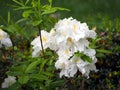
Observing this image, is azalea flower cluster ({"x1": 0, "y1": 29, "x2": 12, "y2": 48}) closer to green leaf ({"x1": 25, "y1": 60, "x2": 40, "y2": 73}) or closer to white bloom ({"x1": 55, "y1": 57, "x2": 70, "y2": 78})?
green leaf ({"x1": 25, "y1": 60, "x2": 40, "y2": 73})

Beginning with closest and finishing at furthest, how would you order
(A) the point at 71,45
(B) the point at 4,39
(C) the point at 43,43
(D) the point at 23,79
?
(A) the point at 71,45 < (D) the point at 23,79 < (C) the point at 43,43 < (B) the point at 4,39

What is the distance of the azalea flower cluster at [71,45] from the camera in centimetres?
307

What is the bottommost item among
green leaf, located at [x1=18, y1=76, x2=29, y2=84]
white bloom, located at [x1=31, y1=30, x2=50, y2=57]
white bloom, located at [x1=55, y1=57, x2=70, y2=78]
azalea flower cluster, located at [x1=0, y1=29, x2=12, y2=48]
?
green leaf, located at [x1=18, y1=76, x2=29, y2=84]

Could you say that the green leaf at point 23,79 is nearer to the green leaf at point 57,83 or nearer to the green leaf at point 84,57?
the green leaf at point 57,83

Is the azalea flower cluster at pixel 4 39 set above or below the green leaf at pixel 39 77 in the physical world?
above

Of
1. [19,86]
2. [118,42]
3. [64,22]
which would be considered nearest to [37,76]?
[19,86]

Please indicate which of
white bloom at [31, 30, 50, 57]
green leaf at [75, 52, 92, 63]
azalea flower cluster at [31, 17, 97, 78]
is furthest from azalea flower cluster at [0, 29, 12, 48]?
green leaf at [75, 52, 92, 63]

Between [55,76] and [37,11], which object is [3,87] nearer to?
[55,76]

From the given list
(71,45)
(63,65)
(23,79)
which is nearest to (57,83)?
(63,65)

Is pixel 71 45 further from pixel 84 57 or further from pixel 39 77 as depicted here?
pixel 39 77

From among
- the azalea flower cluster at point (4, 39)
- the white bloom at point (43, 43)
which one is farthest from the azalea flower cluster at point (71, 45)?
the azalea flower cluster at point (4, 39)

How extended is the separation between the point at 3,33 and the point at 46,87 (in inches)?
21.7

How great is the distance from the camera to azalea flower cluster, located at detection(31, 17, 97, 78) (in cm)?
307

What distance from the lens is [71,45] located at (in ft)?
10.2
